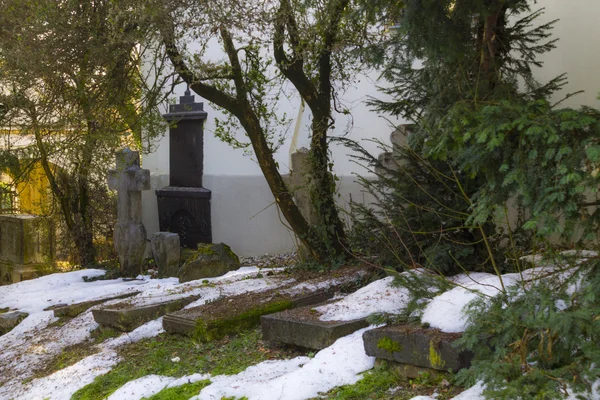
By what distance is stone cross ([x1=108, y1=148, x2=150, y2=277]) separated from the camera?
11.0 m

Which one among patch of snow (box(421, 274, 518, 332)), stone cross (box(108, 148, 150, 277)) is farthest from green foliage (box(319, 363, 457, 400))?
stone cross (box(108, 148, 150, 277))

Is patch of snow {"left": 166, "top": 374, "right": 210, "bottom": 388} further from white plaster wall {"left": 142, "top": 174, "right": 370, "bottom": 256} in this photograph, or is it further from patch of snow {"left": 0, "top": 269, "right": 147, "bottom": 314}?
white plaster wall {"left": 142, "top": 174, "right": 370, "bottom": 256}

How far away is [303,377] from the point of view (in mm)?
4461

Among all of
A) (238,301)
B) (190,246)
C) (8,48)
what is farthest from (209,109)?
(238,301)

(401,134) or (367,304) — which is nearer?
(367,304)

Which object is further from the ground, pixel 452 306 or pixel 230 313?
pixel 452 306

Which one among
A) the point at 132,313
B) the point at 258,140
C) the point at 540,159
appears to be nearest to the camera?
the point at 540,159


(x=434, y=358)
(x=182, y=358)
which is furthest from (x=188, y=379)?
(x=434, y=358)

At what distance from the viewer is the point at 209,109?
43.7 feet

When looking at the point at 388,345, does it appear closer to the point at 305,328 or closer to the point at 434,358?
the point at 434,358

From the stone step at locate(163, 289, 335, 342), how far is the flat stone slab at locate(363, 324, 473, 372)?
1903 millimetres

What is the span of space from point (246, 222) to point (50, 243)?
351 cm

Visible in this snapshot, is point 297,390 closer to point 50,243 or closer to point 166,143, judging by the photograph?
point 50,243

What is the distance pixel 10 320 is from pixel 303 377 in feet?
16.9
